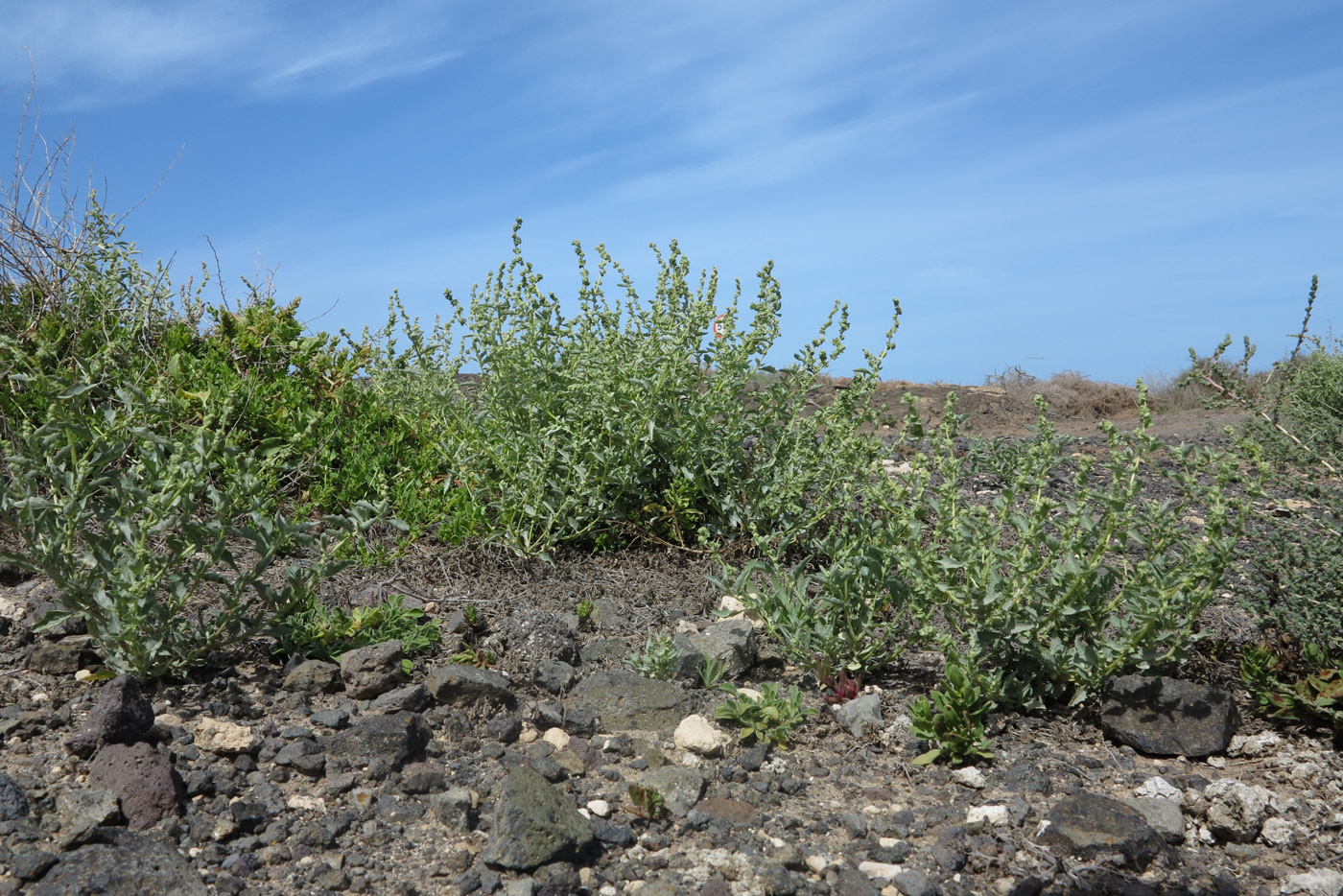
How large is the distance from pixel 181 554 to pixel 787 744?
2.08 m

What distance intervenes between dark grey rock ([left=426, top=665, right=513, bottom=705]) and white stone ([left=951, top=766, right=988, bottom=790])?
1.50 metres

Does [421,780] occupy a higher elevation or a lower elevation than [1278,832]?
higher

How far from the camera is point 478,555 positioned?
4766mm

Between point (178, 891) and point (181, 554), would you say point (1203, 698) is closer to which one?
point (178, 891)

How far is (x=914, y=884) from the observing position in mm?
2520

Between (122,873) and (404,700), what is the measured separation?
102 cm

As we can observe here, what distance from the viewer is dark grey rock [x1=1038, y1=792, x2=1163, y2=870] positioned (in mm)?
2662

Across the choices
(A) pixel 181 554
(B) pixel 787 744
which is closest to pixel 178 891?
(A) pixel 181 554

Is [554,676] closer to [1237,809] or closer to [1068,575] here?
[1068,575]

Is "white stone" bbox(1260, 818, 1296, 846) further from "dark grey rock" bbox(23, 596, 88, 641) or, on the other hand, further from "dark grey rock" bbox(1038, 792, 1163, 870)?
"dark grey rock" bbox(23, 596, 88, 641)

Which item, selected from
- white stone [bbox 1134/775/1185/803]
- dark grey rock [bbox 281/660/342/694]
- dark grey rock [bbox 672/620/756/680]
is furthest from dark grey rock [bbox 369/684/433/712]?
white stone [bbox 1134/775/1185/803]

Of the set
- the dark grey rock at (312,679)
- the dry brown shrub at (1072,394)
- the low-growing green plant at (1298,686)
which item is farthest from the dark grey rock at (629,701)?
the dry brown shrub at (1072,394)

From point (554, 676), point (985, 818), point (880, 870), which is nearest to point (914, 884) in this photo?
point (880, 870)

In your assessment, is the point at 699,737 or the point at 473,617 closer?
the point at 699,737
